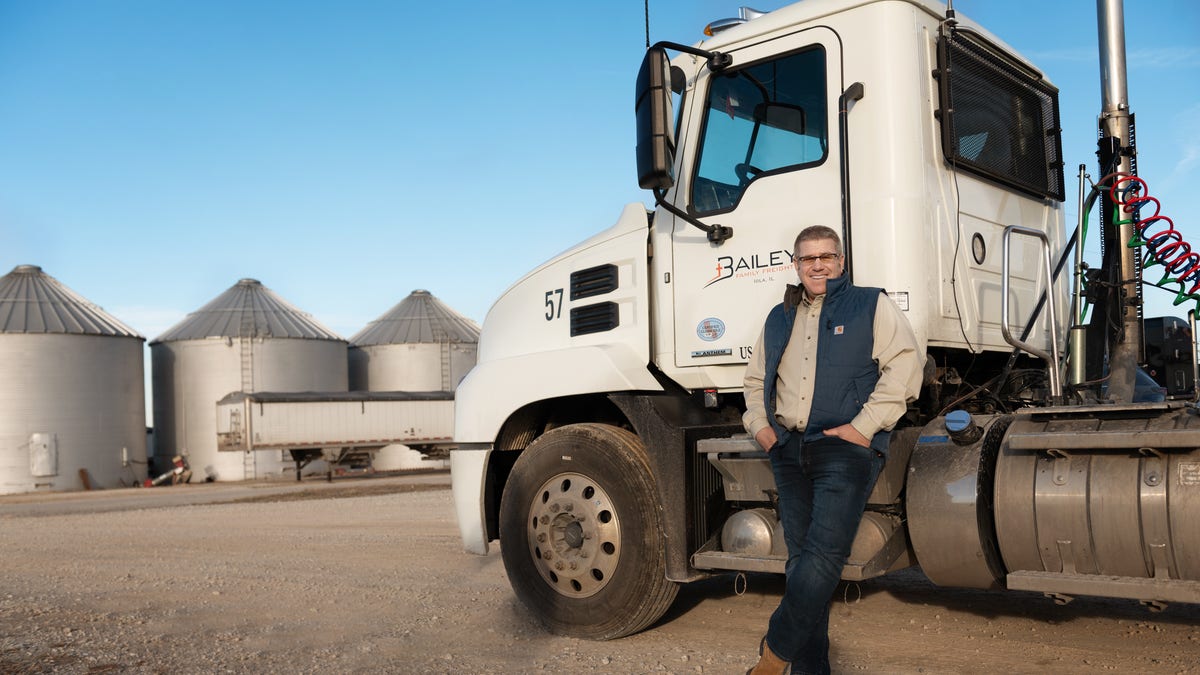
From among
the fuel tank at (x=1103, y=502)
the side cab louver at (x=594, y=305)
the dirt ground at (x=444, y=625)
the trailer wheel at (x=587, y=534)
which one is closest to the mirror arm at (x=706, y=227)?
the side cab louver at (x=594, y=305)

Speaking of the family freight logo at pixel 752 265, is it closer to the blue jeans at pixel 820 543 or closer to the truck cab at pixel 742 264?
the truck cab at pixel 742 264

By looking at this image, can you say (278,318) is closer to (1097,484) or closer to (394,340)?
(394,340)

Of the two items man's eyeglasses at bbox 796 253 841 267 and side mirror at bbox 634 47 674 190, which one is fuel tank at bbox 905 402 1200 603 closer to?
man's eyeglasses at bbox 796 253 841 267

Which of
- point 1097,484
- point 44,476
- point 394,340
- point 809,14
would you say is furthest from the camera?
point 394,340

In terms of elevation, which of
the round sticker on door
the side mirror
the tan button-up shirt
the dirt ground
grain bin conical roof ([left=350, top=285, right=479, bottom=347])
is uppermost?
grain bin conical roof ([left=350, top=285, right=479, bottom=347])

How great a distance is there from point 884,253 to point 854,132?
653 mm

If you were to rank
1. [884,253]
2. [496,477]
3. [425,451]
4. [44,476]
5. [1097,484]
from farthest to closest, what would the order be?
[425,451] < [44,476] < [496,477] < [884,253] < [1097,484]

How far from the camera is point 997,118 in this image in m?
5.83

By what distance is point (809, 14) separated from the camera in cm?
539

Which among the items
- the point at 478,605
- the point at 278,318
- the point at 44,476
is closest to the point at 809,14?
the point at 478,605

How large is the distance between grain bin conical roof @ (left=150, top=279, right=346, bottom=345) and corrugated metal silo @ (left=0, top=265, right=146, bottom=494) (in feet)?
7.77

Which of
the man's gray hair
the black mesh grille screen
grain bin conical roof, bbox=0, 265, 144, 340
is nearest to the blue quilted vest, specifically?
the man's gray hair

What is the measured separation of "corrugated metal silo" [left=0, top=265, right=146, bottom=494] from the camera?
34.1 m

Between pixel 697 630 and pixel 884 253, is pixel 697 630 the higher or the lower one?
the lower one
